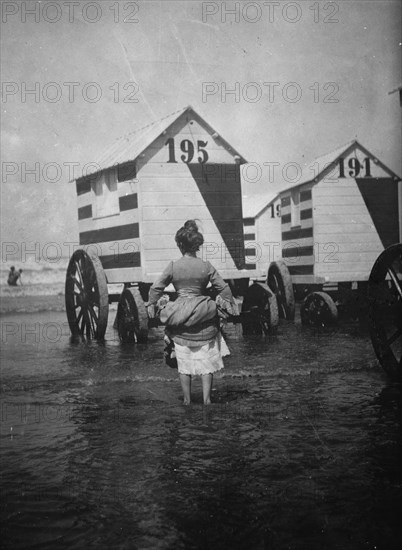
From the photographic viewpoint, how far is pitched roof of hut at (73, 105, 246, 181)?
10328 millimetres

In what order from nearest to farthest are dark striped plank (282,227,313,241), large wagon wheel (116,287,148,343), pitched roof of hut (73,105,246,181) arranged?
large wagon wheel (116,287,148,343) < pitched roof of hut (73,105,246,181) < dark striped plank (282,227,313,241)

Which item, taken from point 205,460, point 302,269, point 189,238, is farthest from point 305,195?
point 205,460

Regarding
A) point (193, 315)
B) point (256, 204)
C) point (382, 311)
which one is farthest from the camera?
point (256, 204)

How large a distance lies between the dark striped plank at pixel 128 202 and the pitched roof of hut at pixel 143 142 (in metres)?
0.65

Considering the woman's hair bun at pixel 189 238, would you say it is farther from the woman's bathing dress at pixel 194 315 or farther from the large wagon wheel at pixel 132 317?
the large wagon wheel at pixel 132 317

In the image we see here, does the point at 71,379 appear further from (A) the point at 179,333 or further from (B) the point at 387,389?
(B) the point at 387,389

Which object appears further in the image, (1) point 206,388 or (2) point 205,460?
(1) point 206,388

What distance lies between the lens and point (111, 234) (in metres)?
11.3

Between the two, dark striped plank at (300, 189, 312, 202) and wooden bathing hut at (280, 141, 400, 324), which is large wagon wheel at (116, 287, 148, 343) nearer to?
wooden bathing hut at (280, 141, 400, 324)

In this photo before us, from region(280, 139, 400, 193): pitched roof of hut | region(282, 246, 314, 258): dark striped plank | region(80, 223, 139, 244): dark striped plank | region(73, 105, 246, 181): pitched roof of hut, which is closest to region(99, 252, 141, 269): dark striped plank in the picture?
region(80, 223, 139, 244): dark striped plank

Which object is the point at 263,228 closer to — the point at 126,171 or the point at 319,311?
the point at 319,311

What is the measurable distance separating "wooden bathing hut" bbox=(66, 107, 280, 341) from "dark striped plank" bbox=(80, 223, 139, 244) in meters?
0.02

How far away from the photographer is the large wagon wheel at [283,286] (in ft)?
40.7

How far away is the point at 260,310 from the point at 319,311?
7.49 feet
